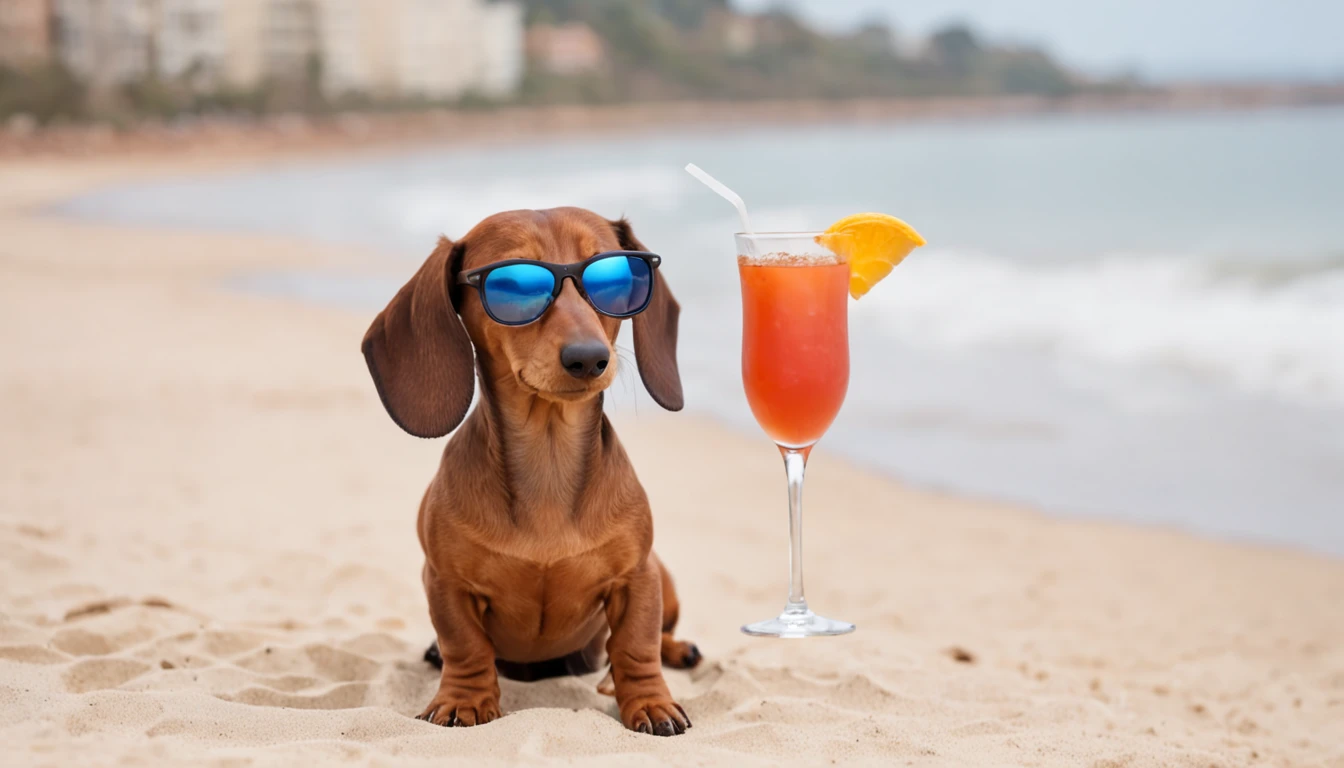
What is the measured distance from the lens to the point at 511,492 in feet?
10.7

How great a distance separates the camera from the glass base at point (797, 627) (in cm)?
348

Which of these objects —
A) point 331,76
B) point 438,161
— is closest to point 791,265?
point 438,161

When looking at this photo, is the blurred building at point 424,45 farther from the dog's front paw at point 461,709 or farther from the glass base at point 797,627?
the dog's front paw at point 461,709

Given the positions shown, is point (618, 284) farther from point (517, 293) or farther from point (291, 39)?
point (291, 39)

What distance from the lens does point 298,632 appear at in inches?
172

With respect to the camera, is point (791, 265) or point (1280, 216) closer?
point (791, 265)

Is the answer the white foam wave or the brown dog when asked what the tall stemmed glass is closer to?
the brown dog

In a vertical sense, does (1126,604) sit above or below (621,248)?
below

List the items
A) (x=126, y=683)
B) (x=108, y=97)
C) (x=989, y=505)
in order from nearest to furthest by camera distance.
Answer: (x=126, y=683) → (x=989, y=505) → (x=108, y=97)

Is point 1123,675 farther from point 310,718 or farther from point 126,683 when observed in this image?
point 126,683

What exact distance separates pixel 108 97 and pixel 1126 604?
231 feet

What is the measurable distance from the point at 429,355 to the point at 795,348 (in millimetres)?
941

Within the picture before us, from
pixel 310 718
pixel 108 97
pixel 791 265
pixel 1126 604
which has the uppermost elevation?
pixel 108 97

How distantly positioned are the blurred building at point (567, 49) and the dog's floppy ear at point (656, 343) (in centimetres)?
9489
